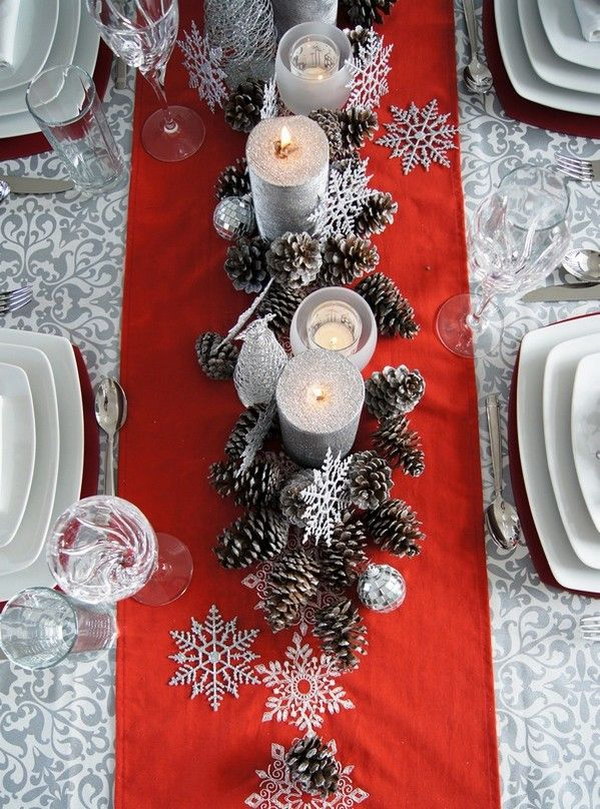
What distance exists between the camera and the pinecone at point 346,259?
842mm

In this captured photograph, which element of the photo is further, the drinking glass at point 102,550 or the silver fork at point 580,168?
the silver fork at point 580,168

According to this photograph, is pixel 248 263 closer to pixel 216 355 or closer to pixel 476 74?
pixel 216 355

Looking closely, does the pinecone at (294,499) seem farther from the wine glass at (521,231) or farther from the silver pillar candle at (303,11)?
the silver pillar candle at (303,11)

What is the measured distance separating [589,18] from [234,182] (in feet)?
1.45

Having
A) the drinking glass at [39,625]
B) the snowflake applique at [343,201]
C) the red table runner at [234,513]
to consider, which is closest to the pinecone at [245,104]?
the red table runner at [234,513]

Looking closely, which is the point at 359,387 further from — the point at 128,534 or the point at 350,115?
the point at 350,115

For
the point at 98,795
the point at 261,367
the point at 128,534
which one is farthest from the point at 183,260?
the point at 98,795

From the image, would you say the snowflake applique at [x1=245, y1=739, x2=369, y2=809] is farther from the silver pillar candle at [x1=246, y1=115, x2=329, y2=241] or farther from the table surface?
the silver pillar candle at [x1=246, y1=115, x2=329, y2=241]

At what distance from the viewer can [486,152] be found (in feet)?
3.14

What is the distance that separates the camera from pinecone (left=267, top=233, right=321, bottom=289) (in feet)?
2.64

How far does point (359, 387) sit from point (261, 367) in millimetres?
104

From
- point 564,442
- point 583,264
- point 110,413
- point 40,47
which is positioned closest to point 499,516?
point 564,442

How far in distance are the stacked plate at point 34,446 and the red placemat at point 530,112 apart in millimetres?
598

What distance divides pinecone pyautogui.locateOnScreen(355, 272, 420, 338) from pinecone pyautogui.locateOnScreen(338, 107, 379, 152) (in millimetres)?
170
